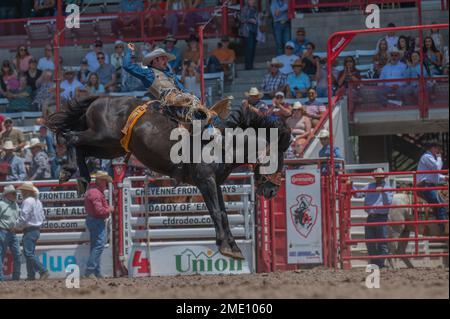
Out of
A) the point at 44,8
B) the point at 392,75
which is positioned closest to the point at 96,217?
the point at 392,75

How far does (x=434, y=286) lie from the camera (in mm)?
9344

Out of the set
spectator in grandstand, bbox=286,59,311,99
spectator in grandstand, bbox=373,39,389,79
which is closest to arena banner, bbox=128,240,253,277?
spectator in grandstand, bbox=286,59,311,99

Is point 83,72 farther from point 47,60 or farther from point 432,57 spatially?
point 432,57

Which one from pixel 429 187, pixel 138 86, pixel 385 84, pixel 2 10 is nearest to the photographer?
pixel 429 187

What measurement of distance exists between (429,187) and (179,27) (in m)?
7.66

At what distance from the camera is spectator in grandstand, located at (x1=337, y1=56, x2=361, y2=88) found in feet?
59.2

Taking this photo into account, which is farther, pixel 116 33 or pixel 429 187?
pixel 116 33

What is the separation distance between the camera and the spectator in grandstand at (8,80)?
66.9 feet

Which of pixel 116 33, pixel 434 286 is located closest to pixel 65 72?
pixel 116 33

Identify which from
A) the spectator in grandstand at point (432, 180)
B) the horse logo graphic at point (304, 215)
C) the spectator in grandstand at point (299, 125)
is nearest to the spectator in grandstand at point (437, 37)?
the spectator in grandstand at point (432, 180)

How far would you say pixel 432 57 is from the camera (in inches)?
712

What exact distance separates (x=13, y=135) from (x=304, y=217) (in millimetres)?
5454
